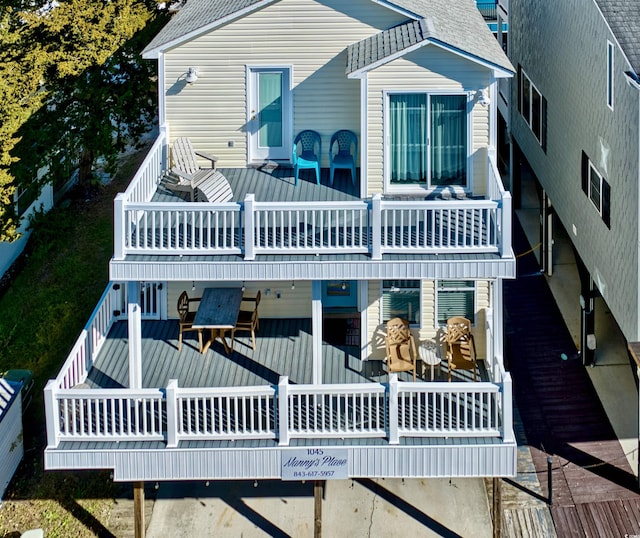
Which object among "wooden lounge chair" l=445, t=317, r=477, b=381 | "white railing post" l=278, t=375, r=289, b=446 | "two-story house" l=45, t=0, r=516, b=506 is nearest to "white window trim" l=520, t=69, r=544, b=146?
"two-story house" l=45, t=0, r=516, b=506

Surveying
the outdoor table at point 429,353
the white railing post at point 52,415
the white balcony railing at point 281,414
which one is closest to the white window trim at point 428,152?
the outdoor table at point 429,353

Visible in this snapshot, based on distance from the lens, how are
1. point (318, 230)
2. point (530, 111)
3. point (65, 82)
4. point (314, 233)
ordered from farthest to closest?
point (530, 111) < point (65, 82) < point (318, 230) < point (314, 233)

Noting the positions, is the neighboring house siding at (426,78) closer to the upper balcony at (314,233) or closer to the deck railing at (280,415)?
the upper balcony at (314,233)

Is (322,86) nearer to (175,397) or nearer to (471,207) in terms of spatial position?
(471,207)

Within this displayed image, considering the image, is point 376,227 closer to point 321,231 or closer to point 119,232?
point 321,231

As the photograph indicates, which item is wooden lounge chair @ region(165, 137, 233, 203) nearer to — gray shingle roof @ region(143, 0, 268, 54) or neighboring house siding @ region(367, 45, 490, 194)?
gray shingle roof @ region(143, 0, 268, 54)

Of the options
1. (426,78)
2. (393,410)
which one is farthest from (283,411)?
(426,78)
